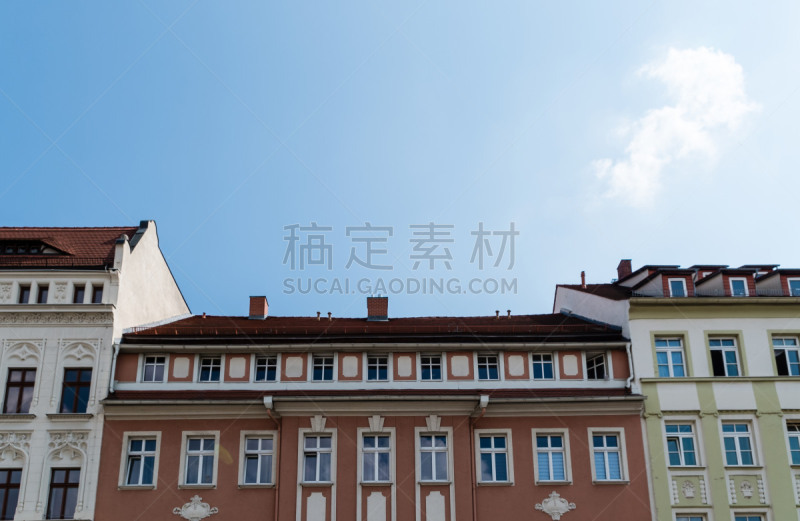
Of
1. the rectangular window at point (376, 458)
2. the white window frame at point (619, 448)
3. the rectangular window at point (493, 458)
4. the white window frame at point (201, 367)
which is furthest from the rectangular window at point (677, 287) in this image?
the white window frame at point (201, 367)

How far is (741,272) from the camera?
36344 mm

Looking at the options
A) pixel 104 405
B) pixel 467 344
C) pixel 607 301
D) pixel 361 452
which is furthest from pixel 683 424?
pixel 104 405

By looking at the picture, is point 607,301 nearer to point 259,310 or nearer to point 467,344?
point 467,344

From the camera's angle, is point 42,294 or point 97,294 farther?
point 97,294

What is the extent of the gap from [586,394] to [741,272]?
8.29m

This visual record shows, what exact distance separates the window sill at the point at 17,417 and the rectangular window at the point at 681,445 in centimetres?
2312

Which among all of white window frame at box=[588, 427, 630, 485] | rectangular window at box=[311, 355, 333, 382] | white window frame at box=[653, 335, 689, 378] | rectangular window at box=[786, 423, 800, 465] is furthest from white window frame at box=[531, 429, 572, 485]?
rectangular window at box=[786, 423, 800, 465]

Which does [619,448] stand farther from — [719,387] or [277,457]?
[277,457]

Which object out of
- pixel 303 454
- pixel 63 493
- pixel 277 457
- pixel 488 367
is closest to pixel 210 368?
pixel 277 457

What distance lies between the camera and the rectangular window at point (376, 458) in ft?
107

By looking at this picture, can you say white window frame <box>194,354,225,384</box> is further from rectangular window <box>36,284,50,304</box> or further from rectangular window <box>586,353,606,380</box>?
rectangular window <box>586,353,606,380</box>

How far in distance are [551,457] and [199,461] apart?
12.8 metres

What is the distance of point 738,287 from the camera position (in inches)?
1425

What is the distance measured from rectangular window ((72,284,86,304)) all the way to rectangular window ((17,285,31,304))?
1.68m
